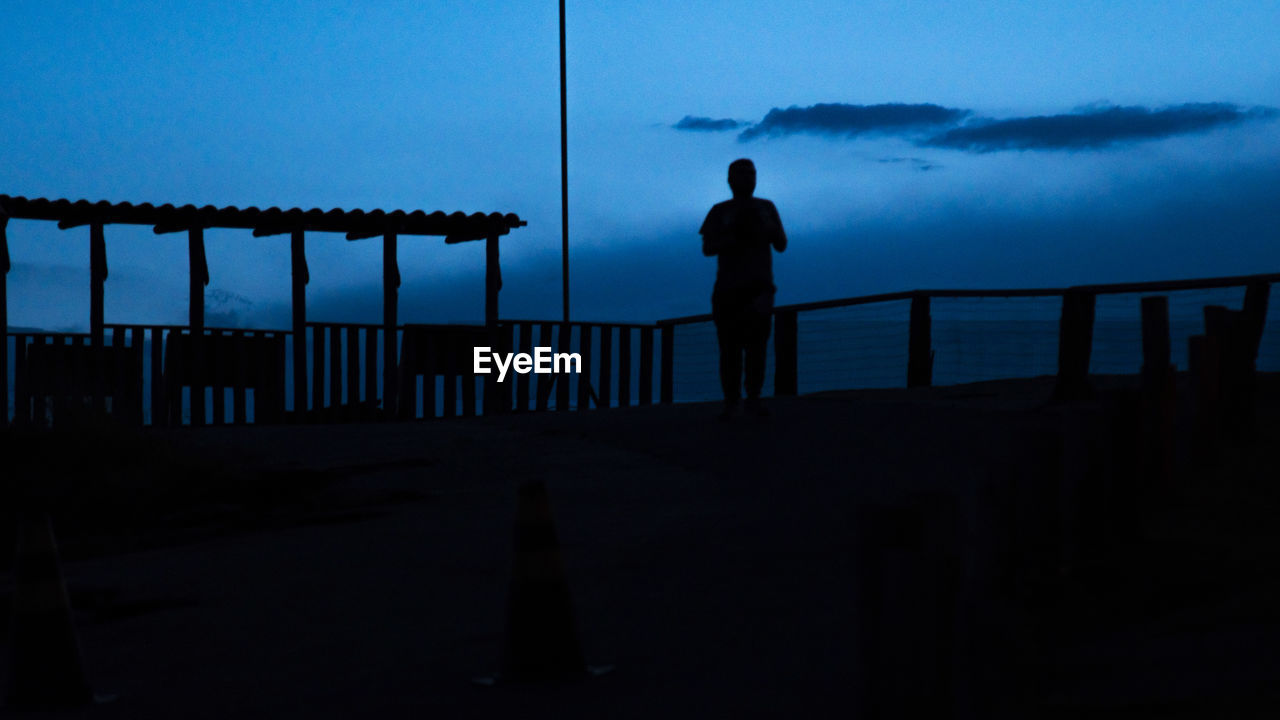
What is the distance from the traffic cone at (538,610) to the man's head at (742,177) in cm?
728

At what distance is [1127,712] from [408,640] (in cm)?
296

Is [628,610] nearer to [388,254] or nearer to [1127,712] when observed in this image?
[1127,712]

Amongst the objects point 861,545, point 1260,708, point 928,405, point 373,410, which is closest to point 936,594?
point 861,545

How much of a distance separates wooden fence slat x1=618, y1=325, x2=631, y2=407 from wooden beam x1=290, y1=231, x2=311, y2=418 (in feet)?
15.1

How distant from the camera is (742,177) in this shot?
12.0m

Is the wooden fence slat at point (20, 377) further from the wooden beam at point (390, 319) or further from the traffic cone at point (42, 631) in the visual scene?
the traffic cone at point (42, 631)

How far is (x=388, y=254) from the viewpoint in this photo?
66.0 ft

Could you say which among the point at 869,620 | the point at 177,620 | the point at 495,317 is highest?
the point at 495,317

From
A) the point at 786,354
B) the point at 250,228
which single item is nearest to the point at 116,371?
the point at 250,228

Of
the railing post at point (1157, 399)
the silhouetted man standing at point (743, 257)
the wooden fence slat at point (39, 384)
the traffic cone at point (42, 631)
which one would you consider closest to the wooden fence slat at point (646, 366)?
the wooden fence slat at point (39, 384)

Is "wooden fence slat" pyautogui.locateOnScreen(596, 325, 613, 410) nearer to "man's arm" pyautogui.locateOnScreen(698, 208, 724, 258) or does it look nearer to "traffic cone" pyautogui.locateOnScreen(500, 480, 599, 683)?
"man's arm" pyautogui.locateOnScreen(698, 208, 724, 258)

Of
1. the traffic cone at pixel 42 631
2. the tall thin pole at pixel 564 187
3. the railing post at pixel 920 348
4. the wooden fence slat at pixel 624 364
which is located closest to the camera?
the traffic cone at pixel 42 631

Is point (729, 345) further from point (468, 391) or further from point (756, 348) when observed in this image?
point (468, 391)

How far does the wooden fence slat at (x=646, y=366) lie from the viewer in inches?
842
